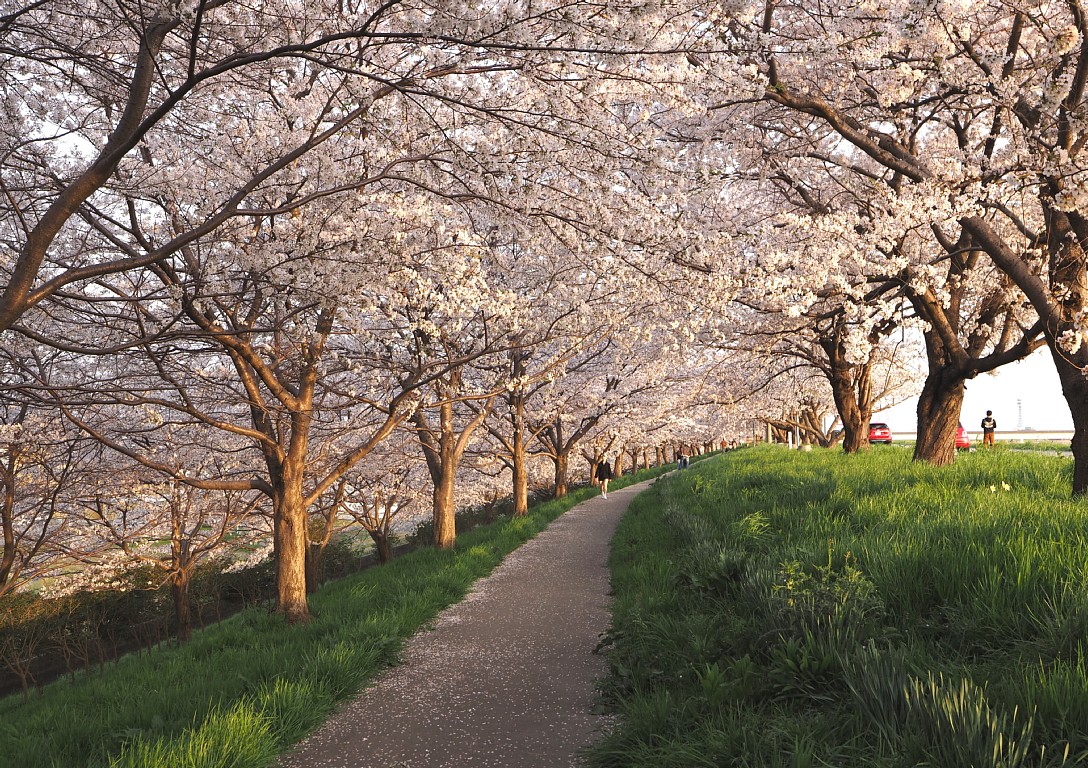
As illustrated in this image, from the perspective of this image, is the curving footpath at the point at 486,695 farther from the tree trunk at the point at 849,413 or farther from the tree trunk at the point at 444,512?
the tree trunk at the point at 849,413

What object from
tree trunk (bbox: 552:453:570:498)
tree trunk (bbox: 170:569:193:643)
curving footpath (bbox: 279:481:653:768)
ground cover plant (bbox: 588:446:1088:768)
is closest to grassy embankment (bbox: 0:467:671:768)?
curving footpath (bbox: 279:481:653:768)

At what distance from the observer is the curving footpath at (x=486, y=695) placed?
3.87 m

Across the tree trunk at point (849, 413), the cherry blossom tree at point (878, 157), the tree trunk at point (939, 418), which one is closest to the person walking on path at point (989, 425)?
the tree trunk at point (849, 413)

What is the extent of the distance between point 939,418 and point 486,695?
10.3 m

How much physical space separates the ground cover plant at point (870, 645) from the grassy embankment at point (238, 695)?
211cm

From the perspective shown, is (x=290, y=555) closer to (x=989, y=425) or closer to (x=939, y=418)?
(x=939, y=418)

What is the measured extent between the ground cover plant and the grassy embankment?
6.91 ft

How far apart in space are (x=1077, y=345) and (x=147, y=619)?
26.2 m

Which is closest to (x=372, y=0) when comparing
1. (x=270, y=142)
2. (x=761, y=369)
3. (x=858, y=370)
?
(x=270, y=142)

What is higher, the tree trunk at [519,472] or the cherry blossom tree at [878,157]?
the cherry blossom tree at [878,157]

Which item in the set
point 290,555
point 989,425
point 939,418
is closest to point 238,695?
point 290,555

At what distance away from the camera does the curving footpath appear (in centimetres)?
387

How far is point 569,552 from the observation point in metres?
11.4

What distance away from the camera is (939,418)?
1150 cm
